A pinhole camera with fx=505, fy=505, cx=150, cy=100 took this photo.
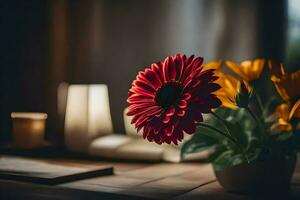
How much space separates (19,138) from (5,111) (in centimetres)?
52

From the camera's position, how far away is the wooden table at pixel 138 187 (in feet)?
2.77

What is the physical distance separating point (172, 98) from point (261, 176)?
8.9 inches

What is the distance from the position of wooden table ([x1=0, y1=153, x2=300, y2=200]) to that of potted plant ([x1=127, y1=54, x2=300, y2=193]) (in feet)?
0.15

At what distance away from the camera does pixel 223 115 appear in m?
0.99

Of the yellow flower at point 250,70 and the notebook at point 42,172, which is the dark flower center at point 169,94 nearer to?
the yellow flower at point 250,70

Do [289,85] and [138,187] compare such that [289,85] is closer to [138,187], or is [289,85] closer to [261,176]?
[261,176]

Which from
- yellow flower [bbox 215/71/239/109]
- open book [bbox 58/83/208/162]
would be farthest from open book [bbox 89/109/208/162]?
yellow flower [bbox 215/71/239/109]

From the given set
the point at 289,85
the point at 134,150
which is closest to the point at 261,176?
the point at 289,85

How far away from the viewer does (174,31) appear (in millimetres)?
1805

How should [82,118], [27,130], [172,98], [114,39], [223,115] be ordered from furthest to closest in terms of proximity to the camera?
[114,39]
[82,118]
[27,130]
[223,115]
[172,98]

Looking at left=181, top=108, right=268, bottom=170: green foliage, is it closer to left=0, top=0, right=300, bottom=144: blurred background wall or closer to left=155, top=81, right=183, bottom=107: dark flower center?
left=155, top=81, right=183, bottom=107: dark flower center

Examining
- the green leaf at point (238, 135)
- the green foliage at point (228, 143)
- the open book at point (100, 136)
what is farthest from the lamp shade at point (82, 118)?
the green leaf at point (238, 135)

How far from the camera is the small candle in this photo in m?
1.31

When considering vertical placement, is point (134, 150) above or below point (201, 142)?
below
